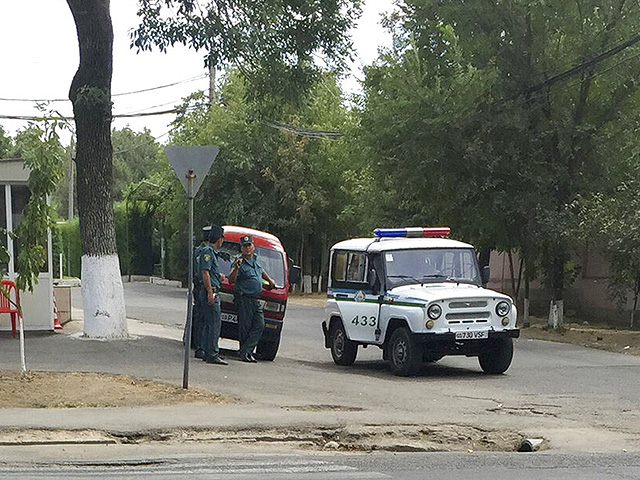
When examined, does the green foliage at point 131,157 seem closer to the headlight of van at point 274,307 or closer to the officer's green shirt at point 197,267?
the headlight of van at point 274,307

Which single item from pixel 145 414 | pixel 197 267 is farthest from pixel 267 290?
pixel 145 414

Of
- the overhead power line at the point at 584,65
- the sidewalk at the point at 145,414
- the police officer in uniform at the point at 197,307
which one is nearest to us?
the sidewalk at the point at 145,414

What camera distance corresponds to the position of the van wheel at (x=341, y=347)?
1761 centimetres

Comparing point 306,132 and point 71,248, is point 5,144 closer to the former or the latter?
point 71,248

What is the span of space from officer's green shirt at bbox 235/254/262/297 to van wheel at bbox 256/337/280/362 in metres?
1.38

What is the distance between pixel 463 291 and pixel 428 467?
7.17 m

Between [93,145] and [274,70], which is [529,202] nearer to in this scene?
[274,70]

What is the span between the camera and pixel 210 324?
53.5 ft

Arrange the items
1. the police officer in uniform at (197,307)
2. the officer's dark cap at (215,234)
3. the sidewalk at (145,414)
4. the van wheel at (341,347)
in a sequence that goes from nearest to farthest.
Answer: the sidewalk at (145,414), the officer's dark cap at (215,234), the police officer in uniform at (197,307), the van wheel at (341,347)

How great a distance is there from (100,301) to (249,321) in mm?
2816

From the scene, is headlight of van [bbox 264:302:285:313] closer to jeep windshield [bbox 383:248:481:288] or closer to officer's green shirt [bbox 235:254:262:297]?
officer's green shirt [bbox 235:254:262:297]

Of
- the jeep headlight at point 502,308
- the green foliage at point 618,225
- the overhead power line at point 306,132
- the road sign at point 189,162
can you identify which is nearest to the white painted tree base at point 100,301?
the road sign at point 189,162

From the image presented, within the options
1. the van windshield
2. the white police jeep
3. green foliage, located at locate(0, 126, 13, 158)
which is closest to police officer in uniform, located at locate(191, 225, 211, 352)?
the van windshield

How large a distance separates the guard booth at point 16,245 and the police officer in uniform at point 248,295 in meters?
3.66
